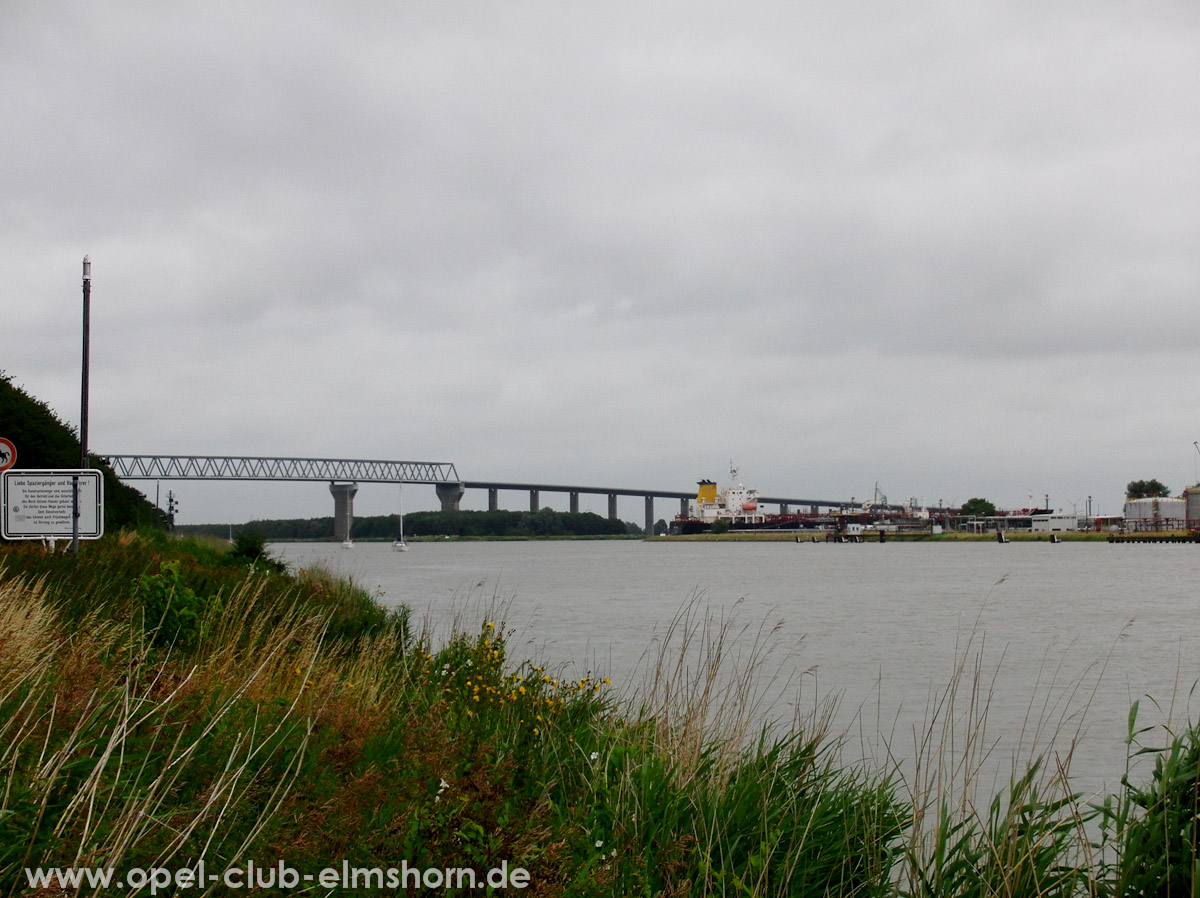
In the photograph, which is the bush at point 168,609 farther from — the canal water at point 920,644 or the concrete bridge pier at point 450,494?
the concrete bridge pier at point 450,494

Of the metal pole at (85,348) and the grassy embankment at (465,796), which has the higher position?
the metal pole at (85,348)

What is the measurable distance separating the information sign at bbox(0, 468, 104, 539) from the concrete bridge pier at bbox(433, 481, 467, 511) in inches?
5214

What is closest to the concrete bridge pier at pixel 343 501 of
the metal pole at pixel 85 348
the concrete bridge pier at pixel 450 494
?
the concrete bridge pier at pixel 450 494

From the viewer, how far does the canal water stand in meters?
11.3

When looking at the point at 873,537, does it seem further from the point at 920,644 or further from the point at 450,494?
the point at 920,644

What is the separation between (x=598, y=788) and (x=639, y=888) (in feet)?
3.88

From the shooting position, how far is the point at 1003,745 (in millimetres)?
11727

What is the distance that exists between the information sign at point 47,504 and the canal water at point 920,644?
4.33 m

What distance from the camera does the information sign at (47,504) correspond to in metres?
12.4

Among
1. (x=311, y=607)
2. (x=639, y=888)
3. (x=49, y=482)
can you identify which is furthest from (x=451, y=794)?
(x=49, y=482)

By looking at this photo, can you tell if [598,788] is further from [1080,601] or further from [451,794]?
[1080,601]

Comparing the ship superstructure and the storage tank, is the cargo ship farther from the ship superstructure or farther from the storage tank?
the storage tank

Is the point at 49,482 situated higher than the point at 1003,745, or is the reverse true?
the point at 49,482

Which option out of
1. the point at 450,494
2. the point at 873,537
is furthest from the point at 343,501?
the point at 873,537
